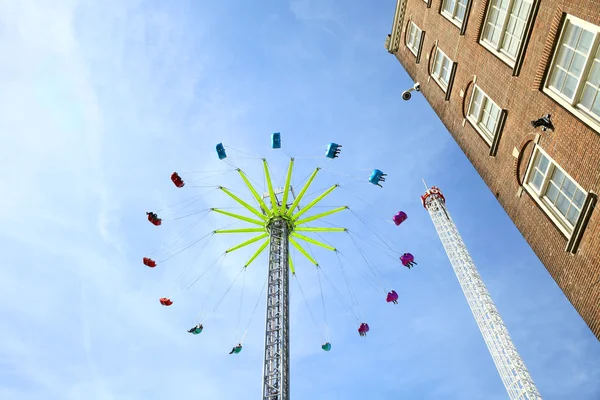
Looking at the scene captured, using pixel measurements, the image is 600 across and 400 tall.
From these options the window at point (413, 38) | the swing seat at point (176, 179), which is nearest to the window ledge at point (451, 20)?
the window at point (413, 38)

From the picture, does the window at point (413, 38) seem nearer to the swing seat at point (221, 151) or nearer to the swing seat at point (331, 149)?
the swing seat at point (331, 149)

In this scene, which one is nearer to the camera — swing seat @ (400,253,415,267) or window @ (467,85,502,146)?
window @ (467,85,502,146)

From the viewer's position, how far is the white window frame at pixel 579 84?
10.6 m

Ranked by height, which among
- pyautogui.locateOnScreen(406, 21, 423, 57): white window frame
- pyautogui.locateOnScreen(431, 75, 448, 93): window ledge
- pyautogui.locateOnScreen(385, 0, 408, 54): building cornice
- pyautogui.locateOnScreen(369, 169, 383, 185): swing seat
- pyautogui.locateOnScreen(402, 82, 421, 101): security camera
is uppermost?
pyautogui.locateOnScreen(385, 0, 408, 54): building cornice

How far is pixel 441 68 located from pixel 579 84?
866 cm

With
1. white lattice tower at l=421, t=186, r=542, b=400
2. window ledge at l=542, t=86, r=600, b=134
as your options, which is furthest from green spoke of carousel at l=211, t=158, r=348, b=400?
white lattice tower at l=421, t=186, r=542, b=400

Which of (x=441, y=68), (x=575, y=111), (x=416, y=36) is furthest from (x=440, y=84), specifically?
(x=575, y=111)

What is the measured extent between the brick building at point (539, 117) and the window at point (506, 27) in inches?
1.1

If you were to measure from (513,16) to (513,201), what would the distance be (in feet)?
17.8

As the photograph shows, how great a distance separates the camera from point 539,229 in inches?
495

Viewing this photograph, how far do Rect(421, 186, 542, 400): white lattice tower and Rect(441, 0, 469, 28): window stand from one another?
3550 centimetres

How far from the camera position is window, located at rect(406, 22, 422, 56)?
21953 millimetres

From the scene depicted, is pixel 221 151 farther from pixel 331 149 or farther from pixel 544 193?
pixel 544 193

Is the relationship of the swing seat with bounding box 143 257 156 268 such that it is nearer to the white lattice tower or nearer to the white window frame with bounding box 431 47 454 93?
the white window frame with bounding box 431 47 454 93
